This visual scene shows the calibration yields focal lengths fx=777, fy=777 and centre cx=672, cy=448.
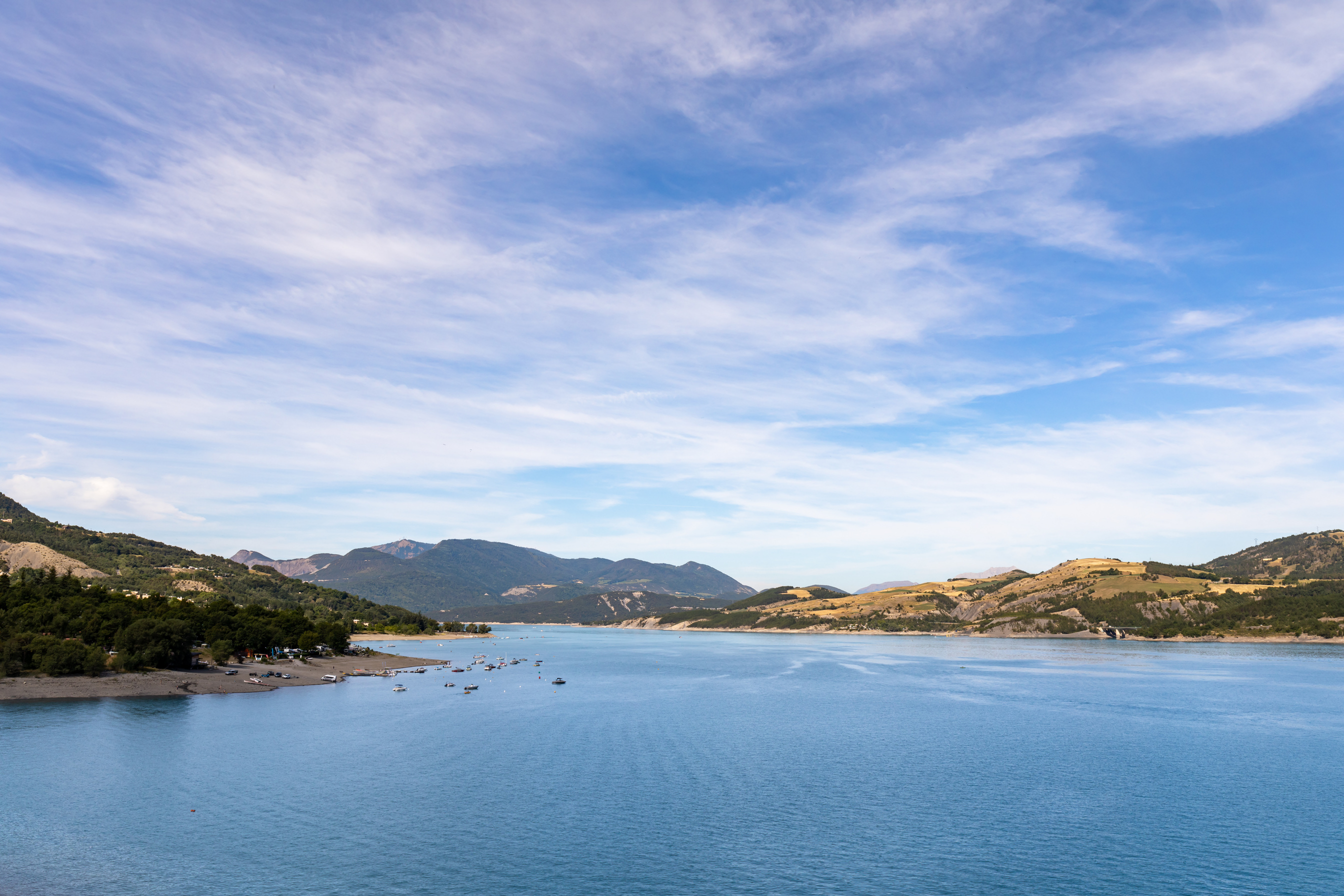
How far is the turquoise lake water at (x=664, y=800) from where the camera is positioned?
5628 centimetres

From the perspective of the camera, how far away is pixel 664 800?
76562 mm

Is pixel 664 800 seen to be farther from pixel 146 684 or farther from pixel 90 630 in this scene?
pixel 90 630

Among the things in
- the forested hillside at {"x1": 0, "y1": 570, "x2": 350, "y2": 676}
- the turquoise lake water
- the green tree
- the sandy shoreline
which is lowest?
the turquoise lake water

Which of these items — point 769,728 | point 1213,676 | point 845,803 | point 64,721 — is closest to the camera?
point 845,803

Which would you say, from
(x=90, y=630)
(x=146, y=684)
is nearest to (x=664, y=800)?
(x=146, y=684)

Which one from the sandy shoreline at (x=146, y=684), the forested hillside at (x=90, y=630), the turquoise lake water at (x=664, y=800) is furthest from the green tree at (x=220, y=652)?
the turquoise lake water at (x=664, y=800)

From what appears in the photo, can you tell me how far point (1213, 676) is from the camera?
19838cm

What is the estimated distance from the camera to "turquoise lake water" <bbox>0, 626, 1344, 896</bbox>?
56281 millimetres

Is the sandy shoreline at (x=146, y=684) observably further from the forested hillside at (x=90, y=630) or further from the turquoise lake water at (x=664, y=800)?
the turquoise lake water at (x=664, y=800)

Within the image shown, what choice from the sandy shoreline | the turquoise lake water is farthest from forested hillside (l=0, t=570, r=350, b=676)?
the turquoise lake water

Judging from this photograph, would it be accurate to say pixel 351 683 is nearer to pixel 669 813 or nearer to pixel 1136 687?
pixel 669 813

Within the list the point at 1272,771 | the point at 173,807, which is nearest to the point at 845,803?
the point at 1272,771

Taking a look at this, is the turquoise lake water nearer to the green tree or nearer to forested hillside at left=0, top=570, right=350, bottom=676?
forested hillside at left=0, top=570, right=350, bottom=676

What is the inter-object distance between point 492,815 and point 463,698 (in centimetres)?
9497
